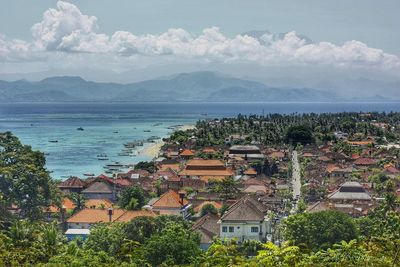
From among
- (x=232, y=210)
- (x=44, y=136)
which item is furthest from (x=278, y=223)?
(x=44, y=136)

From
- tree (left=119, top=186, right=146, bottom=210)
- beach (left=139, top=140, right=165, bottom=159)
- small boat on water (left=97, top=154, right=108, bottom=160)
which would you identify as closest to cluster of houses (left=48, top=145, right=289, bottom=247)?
tree (left=119, top=186, right=146, bottom=210)

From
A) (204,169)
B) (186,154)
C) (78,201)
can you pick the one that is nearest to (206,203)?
(78,201)

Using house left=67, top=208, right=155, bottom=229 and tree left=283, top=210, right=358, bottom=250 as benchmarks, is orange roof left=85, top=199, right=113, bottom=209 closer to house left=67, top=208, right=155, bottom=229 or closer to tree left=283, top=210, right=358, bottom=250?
house left=67, top=208, right=155, bottom=229

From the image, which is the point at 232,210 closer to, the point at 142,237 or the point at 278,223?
the point at 278,223

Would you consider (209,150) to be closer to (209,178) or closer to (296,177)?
(296,177)

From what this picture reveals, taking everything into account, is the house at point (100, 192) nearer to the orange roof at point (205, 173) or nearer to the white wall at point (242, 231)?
the orange roof at point (205, 173)
